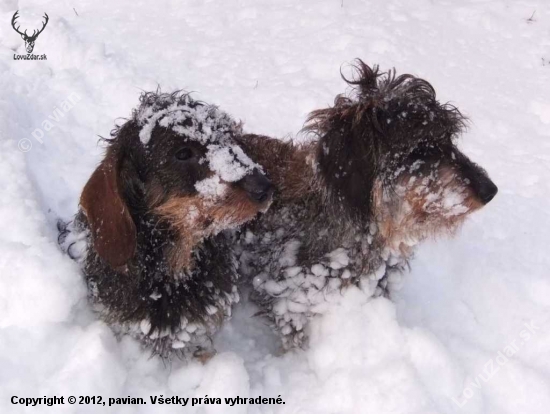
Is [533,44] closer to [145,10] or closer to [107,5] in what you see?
[145,10]

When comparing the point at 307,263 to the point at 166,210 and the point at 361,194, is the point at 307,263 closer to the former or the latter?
the point at 361,194

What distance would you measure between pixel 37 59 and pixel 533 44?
208 inches

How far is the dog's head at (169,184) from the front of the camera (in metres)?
2.37

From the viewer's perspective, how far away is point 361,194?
2551mm

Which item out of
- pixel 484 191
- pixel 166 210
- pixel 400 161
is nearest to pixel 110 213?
pixel 166 210

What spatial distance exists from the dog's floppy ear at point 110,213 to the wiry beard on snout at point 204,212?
197 millimetres

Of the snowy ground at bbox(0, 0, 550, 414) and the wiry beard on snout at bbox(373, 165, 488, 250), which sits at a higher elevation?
the wiry beard on snout at bbox(373, 165, 488, 250)

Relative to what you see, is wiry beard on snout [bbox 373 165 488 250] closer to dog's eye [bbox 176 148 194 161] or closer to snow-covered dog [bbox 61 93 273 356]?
snow-covered dog [bbox 61 93 273 356]

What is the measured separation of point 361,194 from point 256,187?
1.78 feet

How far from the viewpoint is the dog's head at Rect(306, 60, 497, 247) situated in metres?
2.49

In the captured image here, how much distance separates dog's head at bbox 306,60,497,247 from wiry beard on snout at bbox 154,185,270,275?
453 millimetres

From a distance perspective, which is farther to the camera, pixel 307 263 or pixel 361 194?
pixel 307 263

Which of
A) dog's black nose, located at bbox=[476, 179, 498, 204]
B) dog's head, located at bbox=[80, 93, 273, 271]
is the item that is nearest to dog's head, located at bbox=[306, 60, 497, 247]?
dog's black nose, located at bbox=[476, 179, 498, 204]

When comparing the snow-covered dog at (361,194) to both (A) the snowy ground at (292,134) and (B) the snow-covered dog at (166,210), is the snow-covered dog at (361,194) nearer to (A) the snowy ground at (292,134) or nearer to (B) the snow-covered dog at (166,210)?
(A) the snowy ground at (292,134)
